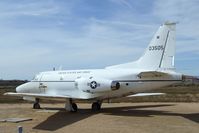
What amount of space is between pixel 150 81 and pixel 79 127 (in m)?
6.55

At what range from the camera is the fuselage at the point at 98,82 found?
926 inches

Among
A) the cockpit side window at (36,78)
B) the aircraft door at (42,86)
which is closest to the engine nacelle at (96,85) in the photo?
the aircraft door at (42,86)

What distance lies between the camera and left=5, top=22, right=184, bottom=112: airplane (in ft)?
76.7

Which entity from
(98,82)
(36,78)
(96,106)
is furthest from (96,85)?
(36,78)

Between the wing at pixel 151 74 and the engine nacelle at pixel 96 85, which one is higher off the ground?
the wing at pixel 151 74

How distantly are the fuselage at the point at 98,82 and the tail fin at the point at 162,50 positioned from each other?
2.64 feet

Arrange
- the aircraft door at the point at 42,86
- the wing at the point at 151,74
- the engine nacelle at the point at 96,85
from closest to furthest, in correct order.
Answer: the wing at the point at 151,74
the engine nacelle at the point at 96,85
the aircraft door at the point at 42,86

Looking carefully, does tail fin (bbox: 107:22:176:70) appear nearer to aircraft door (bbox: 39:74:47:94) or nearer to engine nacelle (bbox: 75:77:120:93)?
engine nacelle (bbox: 75:77:120:93)

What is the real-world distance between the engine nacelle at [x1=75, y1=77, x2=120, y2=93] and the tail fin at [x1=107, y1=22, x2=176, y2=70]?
2298 mm

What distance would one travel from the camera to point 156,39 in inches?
960

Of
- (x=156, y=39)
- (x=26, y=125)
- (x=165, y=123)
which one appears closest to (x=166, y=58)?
(x=156, y=39)

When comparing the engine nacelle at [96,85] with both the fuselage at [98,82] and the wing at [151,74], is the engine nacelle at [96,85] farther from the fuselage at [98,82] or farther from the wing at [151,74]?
the wing at [151,74]

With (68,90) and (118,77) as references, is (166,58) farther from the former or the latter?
(68,90)

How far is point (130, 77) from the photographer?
80.0 ft
